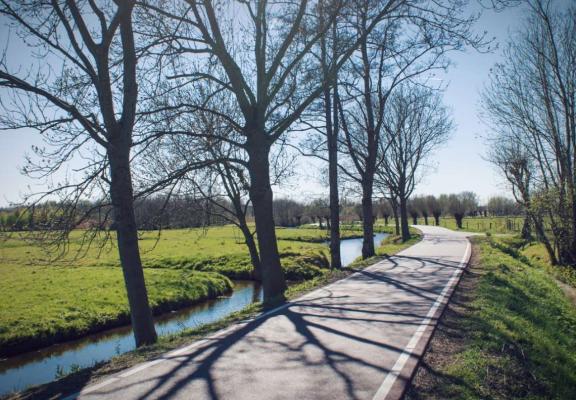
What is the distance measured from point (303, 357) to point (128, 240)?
14.5 feet

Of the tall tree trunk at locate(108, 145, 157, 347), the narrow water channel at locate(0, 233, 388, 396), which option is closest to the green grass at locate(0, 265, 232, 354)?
the narrow water channel at locate(0, 233, 388, 396)

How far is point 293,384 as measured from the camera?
16.4 ft

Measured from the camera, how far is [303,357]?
19.5ft

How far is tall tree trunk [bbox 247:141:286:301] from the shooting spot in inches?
431

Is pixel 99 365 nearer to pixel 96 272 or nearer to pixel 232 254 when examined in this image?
pixel 96 272

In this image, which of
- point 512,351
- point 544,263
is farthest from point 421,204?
point 512,351

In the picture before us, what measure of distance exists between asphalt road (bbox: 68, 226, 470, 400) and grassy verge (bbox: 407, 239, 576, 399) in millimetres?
330

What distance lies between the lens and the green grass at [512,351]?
5.08 metres

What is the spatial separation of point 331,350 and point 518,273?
1146cm

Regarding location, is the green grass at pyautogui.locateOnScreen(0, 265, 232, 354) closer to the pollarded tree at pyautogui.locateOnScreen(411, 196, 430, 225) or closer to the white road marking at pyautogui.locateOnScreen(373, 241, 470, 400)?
the white road marking at pyautogui.locateOnScreen(373, 241, 470, 400)

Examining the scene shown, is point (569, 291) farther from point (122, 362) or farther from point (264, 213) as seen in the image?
point (122, 362)

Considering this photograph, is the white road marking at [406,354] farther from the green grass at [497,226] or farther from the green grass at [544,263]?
the green grass at [497,226]

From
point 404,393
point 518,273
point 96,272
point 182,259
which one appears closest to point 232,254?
point 182,259

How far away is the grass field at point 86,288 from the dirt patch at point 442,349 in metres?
5.54
